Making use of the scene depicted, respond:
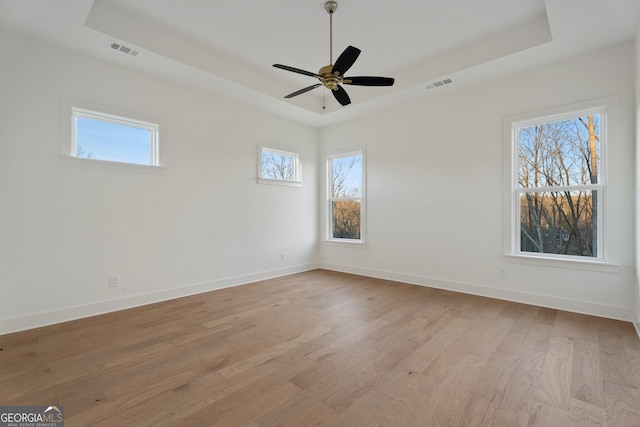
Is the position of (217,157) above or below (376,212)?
above

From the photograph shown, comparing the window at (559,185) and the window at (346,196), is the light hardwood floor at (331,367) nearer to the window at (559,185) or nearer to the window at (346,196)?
the window at (559,185)

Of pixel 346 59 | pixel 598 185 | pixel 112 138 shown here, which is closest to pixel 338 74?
pixel 346 59

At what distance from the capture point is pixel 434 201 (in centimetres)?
464

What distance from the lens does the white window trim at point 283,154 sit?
5.17m

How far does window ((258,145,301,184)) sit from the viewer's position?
17.3 ft

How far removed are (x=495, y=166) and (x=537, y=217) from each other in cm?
83

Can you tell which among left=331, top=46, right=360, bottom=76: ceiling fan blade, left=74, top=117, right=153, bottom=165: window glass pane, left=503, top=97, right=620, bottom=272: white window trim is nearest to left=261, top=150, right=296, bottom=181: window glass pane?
left=74, top=117, right=153, bottom=165: window glass pane

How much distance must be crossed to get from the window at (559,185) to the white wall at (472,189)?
165 millimetres

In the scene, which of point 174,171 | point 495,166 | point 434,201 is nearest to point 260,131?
point 174,171

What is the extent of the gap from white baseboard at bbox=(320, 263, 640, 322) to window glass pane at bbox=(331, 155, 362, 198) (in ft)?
4.98

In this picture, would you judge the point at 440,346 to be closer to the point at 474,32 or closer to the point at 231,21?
the point at 474,32

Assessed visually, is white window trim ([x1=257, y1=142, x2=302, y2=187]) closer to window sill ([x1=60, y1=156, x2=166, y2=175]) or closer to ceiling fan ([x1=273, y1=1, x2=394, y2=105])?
window sill ([x1=60, y1=156, x2=166, y2=175])

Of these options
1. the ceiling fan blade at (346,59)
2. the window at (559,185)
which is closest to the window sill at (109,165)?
the ceiling fan blade at (346,59)

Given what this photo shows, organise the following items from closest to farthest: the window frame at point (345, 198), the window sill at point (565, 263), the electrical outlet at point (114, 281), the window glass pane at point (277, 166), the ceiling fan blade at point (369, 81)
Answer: the ceiling fan blade at point (369, 81) → the window sill at point (565, 263) → the electrical outlet at point (114, 281) → the window glass pane at point (277, 166) → the window frame at point (345, 198)
